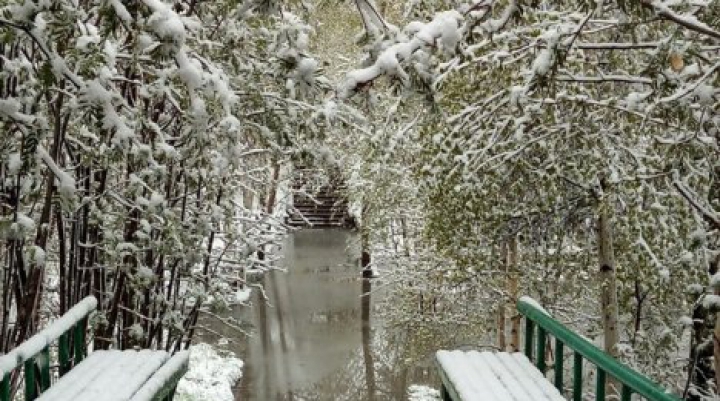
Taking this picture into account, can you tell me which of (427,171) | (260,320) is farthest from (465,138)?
(260,320)

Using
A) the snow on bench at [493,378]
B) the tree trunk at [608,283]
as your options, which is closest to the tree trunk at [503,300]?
the tree trunk at [608,283]

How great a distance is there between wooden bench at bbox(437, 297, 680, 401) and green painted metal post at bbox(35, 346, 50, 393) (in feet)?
6.88

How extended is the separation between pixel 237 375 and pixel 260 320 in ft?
12.1

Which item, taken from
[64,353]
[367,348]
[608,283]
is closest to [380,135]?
[608,283]

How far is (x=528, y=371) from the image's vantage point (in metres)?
4.41

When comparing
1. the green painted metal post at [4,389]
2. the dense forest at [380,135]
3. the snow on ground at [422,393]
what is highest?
the dense forest at [380,135]

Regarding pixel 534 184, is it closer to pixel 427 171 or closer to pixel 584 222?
pixel 427 171

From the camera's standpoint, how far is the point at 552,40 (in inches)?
154

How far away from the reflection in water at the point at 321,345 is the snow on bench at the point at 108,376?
595 centimetres

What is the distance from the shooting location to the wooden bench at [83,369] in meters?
3.59

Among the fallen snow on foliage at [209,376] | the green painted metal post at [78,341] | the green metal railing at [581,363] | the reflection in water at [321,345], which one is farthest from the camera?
the reflection in water at [321,345]

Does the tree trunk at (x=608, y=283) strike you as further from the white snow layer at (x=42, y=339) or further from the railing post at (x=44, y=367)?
the railing post at (x=44, y=367)

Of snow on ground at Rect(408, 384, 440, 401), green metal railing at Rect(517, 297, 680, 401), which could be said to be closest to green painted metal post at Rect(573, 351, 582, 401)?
green metal railing at Rect(517, 297, 680, 401)

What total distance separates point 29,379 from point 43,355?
22cm
